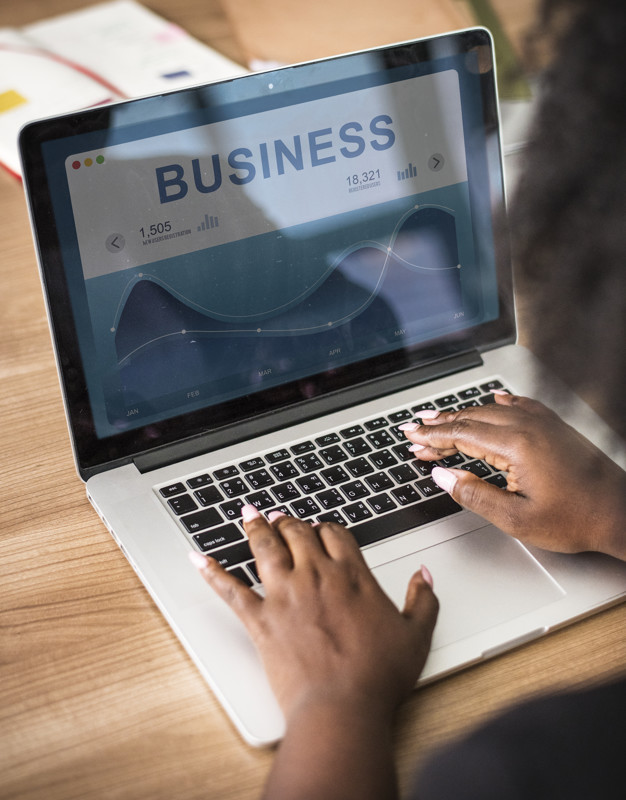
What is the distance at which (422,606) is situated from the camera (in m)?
0.58

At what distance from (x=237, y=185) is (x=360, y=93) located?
13 centimetres

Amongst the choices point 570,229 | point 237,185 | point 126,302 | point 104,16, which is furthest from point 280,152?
point 104,16

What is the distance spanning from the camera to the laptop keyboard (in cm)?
64

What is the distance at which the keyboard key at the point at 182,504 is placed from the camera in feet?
2.16

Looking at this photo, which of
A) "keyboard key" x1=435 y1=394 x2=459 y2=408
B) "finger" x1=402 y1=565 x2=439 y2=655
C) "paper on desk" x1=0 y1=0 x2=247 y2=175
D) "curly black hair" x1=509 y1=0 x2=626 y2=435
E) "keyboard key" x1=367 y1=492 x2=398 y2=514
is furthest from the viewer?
"paper on desk" x1=0 y1=0 x2=247 y2=175

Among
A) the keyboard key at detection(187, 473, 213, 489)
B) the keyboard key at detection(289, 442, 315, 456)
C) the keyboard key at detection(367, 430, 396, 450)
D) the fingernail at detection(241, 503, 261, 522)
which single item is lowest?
the keyboard key at detection(367, 430, 396, 450)

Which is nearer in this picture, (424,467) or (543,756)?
(543,756)

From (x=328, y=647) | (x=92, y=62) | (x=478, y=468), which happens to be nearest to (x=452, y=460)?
(x=478, y=468)

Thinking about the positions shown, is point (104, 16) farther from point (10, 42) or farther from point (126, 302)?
point (126, 302)

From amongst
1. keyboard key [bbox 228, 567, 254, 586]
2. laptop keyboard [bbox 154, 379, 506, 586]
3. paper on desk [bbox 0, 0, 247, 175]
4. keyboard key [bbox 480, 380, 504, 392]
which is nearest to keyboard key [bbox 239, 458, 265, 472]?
laptop keyboard [bbox 154, 379, 506, 586]

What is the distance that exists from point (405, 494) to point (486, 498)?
0.22 feet

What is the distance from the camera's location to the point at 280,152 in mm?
694

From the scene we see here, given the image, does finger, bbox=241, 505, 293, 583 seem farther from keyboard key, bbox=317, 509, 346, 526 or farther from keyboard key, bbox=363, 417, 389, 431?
keyboard key, bbox=363, 417, 389, 431

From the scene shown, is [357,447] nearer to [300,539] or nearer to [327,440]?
[327,440]
